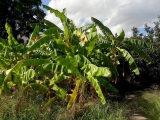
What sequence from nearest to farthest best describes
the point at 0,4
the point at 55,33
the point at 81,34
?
the point at 55,33 → the point at 81,34 → the point at 0,4

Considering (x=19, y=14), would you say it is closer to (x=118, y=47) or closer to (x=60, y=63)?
(x=118, y=47)

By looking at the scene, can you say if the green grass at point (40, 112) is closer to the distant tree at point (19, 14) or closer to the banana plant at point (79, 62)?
the banana plant at point (79, 62)

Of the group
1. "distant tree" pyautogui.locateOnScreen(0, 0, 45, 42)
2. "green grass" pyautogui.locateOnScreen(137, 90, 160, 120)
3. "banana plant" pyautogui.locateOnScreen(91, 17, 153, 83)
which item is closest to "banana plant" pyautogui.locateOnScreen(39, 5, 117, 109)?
"banana plant" pyautogui.locateOnScreen(91, 17, 153, 83)

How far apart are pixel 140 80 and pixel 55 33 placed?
7.29 meters

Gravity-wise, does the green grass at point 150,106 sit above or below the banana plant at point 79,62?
below

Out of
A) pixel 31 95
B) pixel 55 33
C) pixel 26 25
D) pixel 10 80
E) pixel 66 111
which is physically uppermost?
pixel 26 25

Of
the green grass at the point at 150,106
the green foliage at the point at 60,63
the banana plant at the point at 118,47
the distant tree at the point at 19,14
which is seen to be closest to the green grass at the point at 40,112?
the green foliage at the point at 60,63

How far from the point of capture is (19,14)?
14812 millimetres

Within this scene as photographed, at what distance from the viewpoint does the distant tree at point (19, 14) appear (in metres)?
14.8

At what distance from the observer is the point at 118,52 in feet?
25.7

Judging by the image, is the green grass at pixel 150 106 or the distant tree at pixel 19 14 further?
the distant tree at pixel 19 14

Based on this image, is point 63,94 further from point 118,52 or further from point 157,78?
point 157,78

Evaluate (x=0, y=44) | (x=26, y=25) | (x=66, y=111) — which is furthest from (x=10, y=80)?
(x=26, y=25)

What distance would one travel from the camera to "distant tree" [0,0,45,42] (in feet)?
48.6
